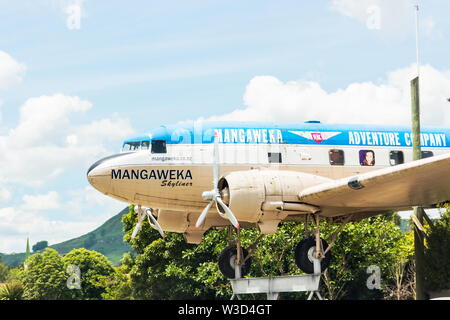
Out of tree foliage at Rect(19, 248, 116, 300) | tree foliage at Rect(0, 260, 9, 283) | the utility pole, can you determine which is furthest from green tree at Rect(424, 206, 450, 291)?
tree foliage at Rect(0, 260, 9, 283)

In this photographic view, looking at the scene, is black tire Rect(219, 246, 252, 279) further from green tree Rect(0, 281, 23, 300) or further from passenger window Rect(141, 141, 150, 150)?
green tree Rect(0, 281, 23, 300)

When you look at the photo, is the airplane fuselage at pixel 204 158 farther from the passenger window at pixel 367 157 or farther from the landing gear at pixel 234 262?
the landing gear at pixel 234 262

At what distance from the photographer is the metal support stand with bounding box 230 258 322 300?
76.9ft

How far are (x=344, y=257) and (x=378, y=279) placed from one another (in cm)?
606

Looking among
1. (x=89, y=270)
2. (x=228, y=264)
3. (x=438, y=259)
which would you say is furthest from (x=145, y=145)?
(x=89, y=270)

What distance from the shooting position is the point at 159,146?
25062mm

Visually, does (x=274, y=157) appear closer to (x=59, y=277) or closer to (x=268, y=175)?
→ (x=268, y=175)

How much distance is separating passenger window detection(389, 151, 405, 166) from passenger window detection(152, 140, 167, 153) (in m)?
8.67

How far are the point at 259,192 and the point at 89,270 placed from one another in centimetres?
7736

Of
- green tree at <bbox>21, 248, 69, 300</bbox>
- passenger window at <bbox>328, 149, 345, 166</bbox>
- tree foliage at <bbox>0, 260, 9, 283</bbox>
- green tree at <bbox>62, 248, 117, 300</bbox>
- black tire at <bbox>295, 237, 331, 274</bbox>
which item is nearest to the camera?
black tire at <bbox>295, 237, 331, 274</bbox>

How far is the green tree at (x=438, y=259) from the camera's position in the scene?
31.5 meters

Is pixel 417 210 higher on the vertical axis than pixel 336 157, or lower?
lower
